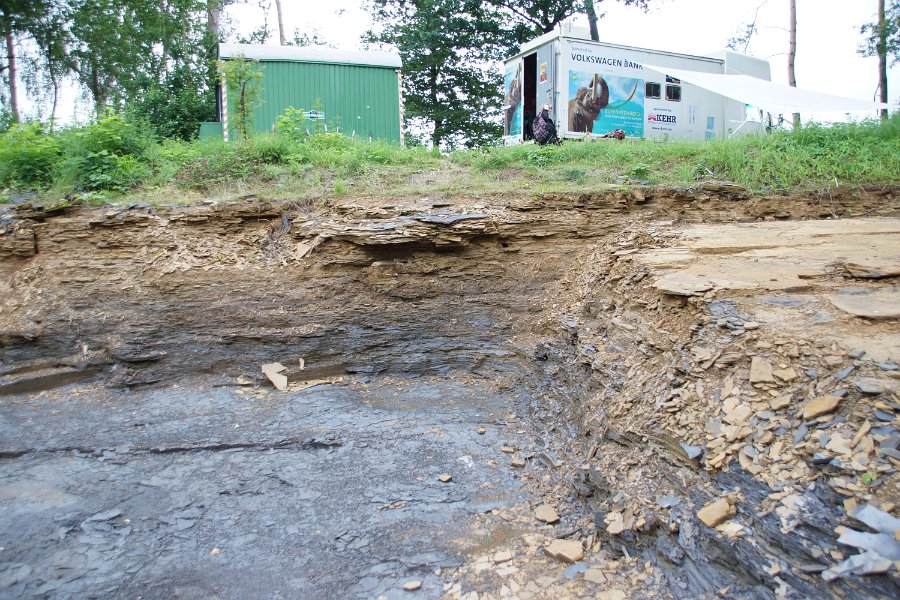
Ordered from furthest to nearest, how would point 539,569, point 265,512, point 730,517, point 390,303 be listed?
1. point 390,303
2. point 265,512
3. point 539,569
4. point 730,517

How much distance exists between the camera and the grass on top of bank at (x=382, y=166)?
23.8 ft

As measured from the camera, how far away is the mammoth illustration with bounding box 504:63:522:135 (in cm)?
1266

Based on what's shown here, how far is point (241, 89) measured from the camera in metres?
9.66

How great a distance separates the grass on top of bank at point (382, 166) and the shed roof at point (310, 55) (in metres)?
→ 3.50

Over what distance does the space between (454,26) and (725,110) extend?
9.34 m

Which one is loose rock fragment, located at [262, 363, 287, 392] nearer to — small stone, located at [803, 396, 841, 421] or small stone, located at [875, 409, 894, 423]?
small stone, located at [803, 396, 841, 421]

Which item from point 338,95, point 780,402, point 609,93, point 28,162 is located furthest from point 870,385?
point 338,95

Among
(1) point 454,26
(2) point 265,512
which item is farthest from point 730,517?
(1) point 454,26

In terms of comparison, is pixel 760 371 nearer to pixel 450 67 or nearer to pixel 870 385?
pixel 870 385

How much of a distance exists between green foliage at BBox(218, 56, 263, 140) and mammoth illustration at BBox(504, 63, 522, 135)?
5541 millimetres

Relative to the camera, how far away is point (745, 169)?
24.1 feet

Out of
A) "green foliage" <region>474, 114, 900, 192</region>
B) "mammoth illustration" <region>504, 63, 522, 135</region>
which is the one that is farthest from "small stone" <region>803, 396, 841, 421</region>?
"mammoth illustration" <region>504, 63, 522, 135</region>

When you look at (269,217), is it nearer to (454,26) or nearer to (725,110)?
(725,110)

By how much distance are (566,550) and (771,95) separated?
10391mm
